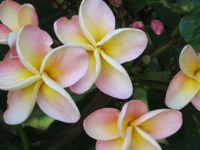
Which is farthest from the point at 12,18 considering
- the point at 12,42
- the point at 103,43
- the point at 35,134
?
the point at 35,134

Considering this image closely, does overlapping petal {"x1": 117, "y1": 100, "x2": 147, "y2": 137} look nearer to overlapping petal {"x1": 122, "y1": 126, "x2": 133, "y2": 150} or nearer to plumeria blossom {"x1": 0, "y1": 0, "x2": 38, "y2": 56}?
overlapping petal {"x1": 122, "y1": 126, "x2": 133, "y2": 150}

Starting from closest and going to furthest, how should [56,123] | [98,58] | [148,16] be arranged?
[98,58], [148,16], [56,123]

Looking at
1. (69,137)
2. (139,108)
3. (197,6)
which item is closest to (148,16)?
(197,6)

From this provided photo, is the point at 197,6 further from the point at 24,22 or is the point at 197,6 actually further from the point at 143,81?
the point at 24,22

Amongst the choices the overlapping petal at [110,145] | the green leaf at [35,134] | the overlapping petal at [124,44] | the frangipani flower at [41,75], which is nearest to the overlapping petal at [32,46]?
the frangipani flower at [41,75]

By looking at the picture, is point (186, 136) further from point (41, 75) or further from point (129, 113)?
point (41, 75)
